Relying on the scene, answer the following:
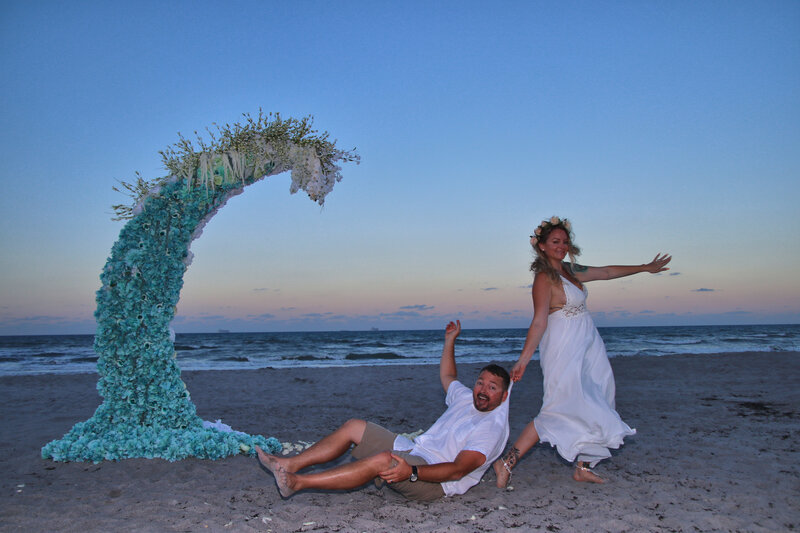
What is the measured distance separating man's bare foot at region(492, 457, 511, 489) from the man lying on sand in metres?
0.50

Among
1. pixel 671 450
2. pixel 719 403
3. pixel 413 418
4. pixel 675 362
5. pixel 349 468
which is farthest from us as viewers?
pixel 675 362

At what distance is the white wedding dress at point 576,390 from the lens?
410 cm

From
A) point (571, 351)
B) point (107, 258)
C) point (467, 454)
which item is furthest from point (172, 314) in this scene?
point (571, 351)

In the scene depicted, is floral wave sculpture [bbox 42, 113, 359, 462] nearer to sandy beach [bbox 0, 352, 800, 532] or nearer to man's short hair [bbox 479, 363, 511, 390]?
sandy beach [bbox 0, 352, 800, 532]

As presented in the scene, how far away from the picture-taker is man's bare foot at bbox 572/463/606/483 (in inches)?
170

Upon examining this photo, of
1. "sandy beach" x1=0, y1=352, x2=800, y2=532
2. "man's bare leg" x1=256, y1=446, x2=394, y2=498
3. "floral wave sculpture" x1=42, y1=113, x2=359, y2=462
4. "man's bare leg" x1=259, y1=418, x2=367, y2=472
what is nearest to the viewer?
"man's bare leg" x1=256, y1=446, x2=394, y2=498

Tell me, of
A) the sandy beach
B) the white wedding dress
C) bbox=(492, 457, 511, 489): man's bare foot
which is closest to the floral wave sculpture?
the sandy beach

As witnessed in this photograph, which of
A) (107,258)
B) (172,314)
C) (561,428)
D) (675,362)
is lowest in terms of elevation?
(675,362)

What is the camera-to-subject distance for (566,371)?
419 cm

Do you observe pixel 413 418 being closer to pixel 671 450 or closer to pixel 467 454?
pixel 671 450

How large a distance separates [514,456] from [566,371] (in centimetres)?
83

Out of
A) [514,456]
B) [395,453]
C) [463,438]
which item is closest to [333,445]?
[395,453]

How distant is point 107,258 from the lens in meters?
4.90

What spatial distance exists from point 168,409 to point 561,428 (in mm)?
3616
